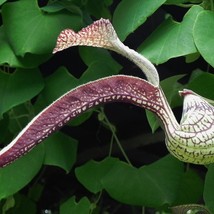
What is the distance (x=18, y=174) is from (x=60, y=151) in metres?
0.07

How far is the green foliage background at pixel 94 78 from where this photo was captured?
30.1 inches

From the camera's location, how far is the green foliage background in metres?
0.76

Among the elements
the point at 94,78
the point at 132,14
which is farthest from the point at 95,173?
the point at 132,14

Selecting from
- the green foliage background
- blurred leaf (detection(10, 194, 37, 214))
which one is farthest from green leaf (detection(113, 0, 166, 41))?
blurred leaf (detection(10, 194, 37, 214))

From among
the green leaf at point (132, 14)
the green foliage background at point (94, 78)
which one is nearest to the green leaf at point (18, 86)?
the green foliage background at point (94, 78)

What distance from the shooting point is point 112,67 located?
0.88 metres

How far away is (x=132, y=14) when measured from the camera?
2.53 ft

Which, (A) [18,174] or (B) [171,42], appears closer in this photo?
(B) [171,42]

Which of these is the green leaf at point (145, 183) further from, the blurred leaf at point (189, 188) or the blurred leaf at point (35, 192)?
the blurred leaf at point (35, 192)

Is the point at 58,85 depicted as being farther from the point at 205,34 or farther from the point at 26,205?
the point at 26,205

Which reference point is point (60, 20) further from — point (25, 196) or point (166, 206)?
point (25, 196)

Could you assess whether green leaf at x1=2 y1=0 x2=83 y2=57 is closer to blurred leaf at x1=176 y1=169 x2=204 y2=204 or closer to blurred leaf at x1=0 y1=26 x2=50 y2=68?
blurred leaf at x1=0 y1=26 x2=50 y2=68

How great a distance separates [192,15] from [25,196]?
1.92ft

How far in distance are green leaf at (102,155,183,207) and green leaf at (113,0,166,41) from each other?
8.3 inches
